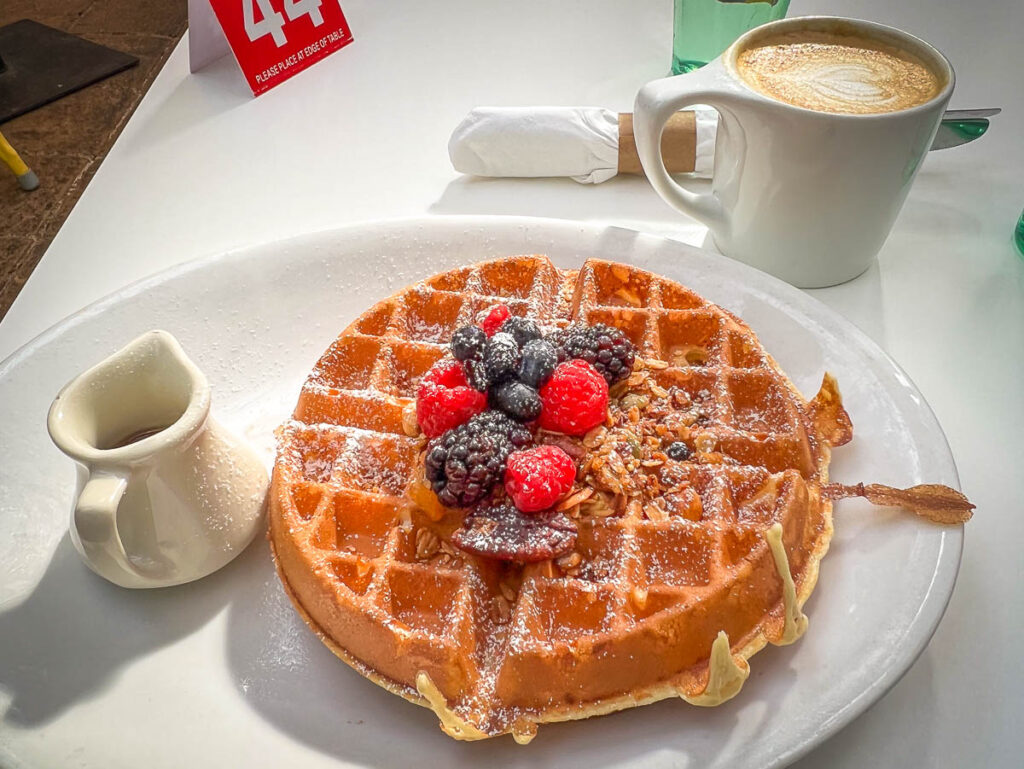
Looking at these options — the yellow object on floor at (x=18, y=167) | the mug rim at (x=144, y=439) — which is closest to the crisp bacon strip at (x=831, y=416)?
the mug rim at (x=144, y=439)

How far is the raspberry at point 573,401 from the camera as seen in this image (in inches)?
45.9

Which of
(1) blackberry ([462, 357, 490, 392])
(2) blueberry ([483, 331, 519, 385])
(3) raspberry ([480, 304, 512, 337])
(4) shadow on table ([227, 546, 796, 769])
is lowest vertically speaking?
(4) shadow on table ([227, 546, 796, 769])

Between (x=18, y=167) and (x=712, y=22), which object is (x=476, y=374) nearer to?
(x=712, y=22)

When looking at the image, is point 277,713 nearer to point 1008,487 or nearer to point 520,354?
point 520,354

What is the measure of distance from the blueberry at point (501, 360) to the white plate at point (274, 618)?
0.46 metres

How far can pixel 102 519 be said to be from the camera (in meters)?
1.02

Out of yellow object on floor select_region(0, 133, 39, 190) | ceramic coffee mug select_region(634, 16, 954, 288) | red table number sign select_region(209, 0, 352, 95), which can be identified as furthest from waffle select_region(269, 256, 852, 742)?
yellow object on floor select_region(0, 133, 39, 190)

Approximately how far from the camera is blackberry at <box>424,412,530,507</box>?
3.57 ft

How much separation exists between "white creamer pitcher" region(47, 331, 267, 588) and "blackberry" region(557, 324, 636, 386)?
526 mm

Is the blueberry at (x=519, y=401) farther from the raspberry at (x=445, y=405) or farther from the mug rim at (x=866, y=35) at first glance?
the mug rim at (x=866, y=35)

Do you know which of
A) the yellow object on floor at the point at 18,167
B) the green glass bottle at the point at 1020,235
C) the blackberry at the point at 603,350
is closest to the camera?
the blackberry at the point at 603,350

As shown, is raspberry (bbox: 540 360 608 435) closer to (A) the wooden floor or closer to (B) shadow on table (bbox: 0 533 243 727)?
(B) shadow on table (bbox: 0 533 243 727)

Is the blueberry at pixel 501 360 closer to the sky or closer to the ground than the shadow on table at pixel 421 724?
closer to the sky

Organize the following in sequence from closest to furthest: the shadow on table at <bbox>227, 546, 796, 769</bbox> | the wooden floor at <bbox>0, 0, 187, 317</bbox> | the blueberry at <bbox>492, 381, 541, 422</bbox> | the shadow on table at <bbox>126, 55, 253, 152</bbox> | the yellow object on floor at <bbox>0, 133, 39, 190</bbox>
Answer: the shadow on table at <bbox>227, 546, 796, 769</bbox> < the blueberry at <bbox>492, 381, 541, 422</bbox> < the shadow on table at <bbox>126, 55, 253, 152</bbox> < the yellow object on floor at <bbox>0, 133, 39, 190</bbox> < the wooden floor at <bbox>0, 0, 187, 317</bbox>
